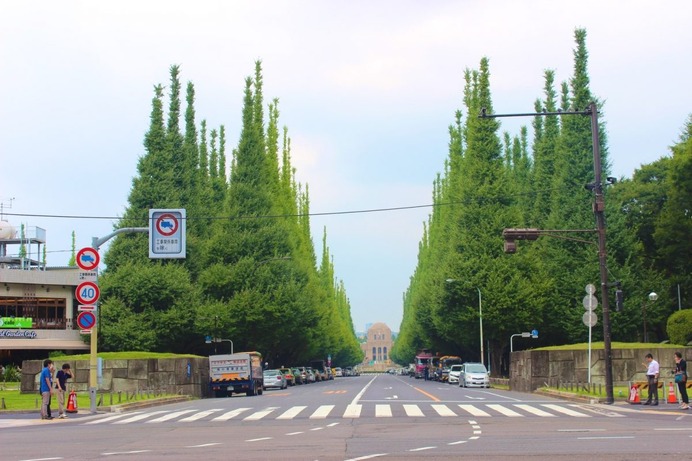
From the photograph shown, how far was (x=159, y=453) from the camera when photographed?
14086mm

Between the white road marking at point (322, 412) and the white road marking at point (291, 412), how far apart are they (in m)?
0.59

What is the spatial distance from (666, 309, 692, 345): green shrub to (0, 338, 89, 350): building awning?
42576 millimetres

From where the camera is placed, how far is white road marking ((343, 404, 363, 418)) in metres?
23.3

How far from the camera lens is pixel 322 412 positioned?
2508 cm

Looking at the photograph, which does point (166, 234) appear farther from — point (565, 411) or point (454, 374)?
point (454, 374)

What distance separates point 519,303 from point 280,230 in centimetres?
1851

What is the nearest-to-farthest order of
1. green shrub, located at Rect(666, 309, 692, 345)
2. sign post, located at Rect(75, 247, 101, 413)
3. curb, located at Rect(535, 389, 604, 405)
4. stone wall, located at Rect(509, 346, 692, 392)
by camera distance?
sign post, located at Rect(75, 247, 101, 413) → curb, located at Rect(535, 389, 604, 405) → stone wall, located at Rect(509, 346, 692, 392) → green shrub, located at Rect(666, 309, 692, 345)

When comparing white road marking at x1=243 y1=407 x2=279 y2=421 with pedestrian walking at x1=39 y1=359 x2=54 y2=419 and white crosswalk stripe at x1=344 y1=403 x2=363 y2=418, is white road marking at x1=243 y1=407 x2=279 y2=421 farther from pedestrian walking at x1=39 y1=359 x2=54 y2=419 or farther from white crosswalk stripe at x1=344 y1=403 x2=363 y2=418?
pedestrian walking at x1=39 y1=359 x2=54 y2=419

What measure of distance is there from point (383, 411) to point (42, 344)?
46.0m

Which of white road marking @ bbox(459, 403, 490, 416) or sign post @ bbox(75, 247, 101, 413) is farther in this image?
sign post @ bbox(75, 247, 101, 413)

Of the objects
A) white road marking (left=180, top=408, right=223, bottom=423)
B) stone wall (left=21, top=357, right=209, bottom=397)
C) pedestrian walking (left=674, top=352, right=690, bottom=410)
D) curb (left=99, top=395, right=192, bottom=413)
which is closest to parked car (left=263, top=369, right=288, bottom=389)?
stone wall (left=21, top=357, right=209, bottom=397)

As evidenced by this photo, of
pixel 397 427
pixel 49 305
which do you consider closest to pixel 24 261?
pixel 49 305

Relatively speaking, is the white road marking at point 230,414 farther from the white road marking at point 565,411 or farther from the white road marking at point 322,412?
the white road marking at point 565,411

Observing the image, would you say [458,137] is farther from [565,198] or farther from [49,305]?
[49,305]
